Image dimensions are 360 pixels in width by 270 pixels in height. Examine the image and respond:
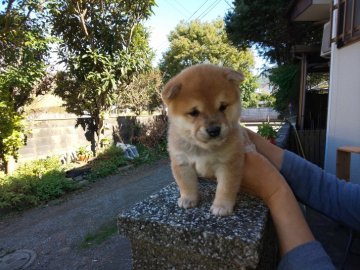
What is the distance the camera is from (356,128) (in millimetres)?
5328

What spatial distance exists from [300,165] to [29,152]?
9725 millimetres

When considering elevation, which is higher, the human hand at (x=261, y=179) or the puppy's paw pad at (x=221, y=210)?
the human hand at (x=261, y=179)

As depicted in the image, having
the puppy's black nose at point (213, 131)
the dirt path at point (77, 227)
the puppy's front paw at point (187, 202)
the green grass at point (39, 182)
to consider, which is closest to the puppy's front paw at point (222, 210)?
the puppy's front paw at point (187, 202)

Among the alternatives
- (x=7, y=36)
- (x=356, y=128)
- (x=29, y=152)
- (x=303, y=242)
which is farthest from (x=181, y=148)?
(x=29, y=152)

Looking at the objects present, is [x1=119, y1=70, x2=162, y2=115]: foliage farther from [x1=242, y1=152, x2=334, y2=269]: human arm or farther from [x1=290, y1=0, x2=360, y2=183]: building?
[x1=242, y1=152, x2=334, y2=269]: human arm

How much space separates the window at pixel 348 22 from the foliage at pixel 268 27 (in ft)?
15.9

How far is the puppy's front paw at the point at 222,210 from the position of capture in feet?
4.24

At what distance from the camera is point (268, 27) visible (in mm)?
12008

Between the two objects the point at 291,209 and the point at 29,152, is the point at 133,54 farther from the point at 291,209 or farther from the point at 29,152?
the point at 291,209

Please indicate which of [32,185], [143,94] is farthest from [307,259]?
[143,94]

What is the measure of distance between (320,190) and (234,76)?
75 centimetres

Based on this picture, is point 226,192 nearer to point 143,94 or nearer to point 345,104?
point 345,104

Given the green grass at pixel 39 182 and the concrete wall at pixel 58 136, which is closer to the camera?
the green grass at pixel 39 182

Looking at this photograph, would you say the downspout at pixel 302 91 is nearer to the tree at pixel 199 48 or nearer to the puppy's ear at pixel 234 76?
the puppy's ear at pixel 234 76
